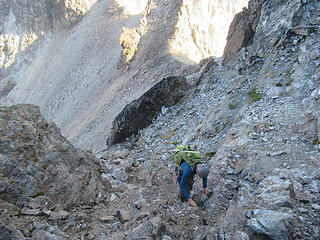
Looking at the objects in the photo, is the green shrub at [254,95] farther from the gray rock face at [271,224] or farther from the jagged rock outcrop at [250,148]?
the gray rock face at [271,224]

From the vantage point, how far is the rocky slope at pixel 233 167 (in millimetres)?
4223

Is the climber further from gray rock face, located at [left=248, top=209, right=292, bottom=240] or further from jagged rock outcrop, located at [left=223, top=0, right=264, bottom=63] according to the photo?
jagged rock outcrop, located at [left=223, top=0, right=264, bottom=63]

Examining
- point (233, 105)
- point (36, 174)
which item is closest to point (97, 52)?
point (233, 105)

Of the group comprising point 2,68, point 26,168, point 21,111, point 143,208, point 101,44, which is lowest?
point 143,208

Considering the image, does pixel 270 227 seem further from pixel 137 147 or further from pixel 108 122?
pixel 108 122

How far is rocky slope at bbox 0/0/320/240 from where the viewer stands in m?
4.22

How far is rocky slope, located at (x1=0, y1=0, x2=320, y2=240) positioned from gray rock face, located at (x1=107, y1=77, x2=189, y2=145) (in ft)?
6.29

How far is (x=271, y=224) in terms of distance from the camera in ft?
12.4

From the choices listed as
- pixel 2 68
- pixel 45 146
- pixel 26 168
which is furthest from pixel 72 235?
pixel 2 68

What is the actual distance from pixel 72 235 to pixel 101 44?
29319mm

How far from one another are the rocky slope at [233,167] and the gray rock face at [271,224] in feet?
0.05

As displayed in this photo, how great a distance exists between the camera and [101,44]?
31047 mm

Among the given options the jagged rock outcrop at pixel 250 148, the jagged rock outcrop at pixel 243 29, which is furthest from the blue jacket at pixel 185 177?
the jagged rock outcrop at pixel 243 29

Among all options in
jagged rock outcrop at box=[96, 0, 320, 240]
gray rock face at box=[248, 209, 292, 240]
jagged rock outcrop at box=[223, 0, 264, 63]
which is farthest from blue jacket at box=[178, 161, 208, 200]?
jagged rock outcrop at box=[223, 0, 264, 63]
